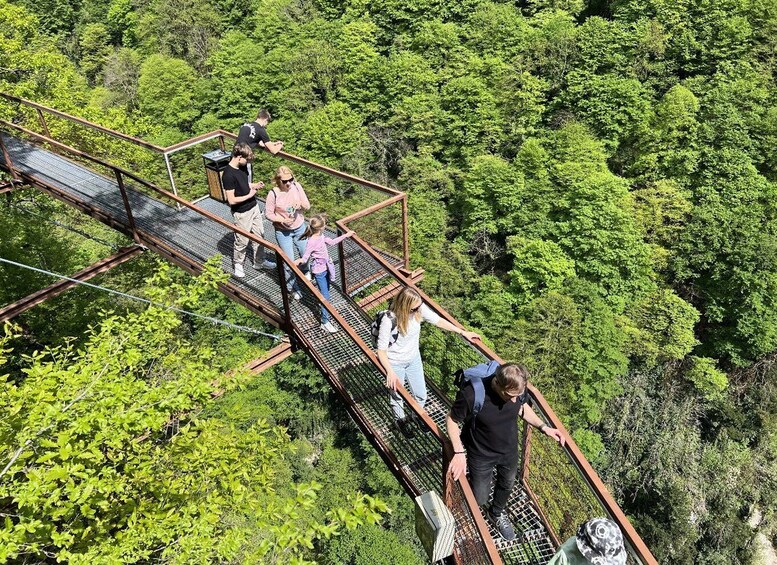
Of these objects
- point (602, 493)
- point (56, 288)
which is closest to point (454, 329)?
point (602, 493)

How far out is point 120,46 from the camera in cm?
5175

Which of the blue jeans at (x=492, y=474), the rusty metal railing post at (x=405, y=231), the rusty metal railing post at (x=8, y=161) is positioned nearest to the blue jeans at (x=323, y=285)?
the rusty metal railing post at (x=405, y=231)

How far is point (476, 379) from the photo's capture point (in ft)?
12.0

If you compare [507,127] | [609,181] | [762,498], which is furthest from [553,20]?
[762,498]

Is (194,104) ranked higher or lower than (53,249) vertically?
lower

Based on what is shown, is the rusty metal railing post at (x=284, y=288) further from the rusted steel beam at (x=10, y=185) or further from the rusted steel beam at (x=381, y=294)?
the rusted steel beam at (x=10, y=185)

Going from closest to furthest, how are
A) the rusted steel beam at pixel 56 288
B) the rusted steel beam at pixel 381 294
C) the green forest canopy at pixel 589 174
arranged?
the rusted steel beam at pixel 381 294 → the rusted steel beam at pixel 56 288 → the green forest canopy at pixel 589 174

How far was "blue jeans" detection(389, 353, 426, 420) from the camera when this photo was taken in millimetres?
4777

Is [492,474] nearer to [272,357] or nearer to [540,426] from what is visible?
[540,426]

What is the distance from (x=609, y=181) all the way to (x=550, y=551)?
970 inches

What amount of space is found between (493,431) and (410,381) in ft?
4.57

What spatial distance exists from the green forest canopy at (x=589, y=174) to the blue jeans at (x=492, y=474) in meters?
19.0

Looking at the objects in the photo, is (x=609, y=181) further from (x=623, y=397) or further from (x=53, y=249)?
(x=53, y=249)

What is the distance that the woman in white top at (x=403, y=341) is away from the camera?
443 cm
